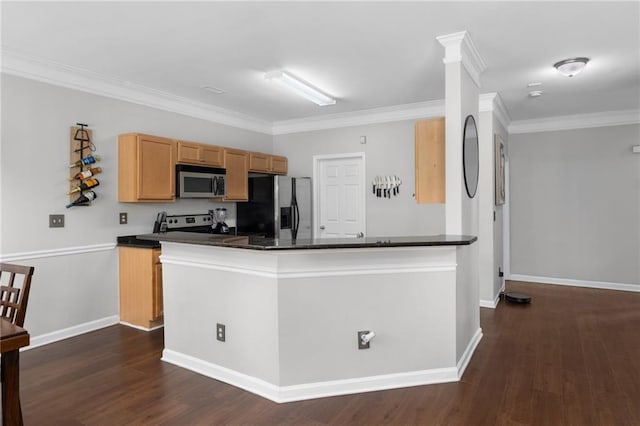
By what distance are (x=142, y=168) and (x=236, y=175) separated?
54.7 inches

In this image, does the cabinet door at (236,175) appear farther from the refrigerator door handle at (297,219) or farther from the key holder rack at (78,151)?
the key holder rack at (78,151)

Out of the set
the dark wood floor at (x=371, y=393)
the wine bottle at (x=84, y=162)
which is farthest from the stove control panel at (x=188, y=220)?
the dark wood floor at (x=371, y=393)

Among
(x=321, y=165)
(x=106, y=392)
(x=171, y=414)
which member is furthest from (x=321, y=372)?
(x=321, y=165)

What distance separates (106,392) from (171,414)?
2.03 ft

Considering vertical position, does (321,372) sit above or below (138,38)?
below

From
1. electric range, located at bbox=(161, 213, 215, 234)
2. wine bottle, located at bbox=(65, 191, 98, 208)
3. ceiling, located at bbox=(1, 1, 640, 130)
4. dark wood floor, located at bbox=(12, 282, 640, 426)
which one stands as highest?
ceiling, located at bbox=(1, 1, 640, 130)

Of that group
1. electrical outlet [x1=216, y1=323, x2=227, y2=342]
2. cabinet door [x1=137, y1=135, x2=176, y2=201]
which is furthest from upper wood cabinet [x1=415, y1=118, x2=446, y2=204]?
cabinet door [x1=137, y1=135, x2=176, y2=201]

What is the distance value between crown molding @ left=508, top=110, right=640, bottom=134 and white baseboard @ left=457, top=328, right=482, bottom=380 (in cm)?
377

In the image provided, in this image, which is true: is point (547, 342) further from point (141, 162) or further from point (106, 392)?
point (141, 162)

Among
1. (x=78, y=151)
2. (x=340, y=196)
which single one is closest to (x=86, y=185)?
(x=78, y=151)

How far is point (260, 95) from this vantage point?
4.62 m

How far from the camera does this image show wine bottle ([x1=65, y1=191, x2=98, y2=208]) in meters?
3.71

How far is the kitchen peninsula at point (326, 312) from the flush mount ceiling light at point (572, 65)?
80.2 inches

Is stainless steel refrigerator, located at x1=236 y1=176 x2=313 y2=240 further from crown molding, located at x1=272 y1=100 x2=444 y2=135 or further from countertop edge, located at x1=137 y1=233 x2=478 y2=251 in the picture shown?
countertop edge, located at x1=137 y1=233 x2=478 y2=251
